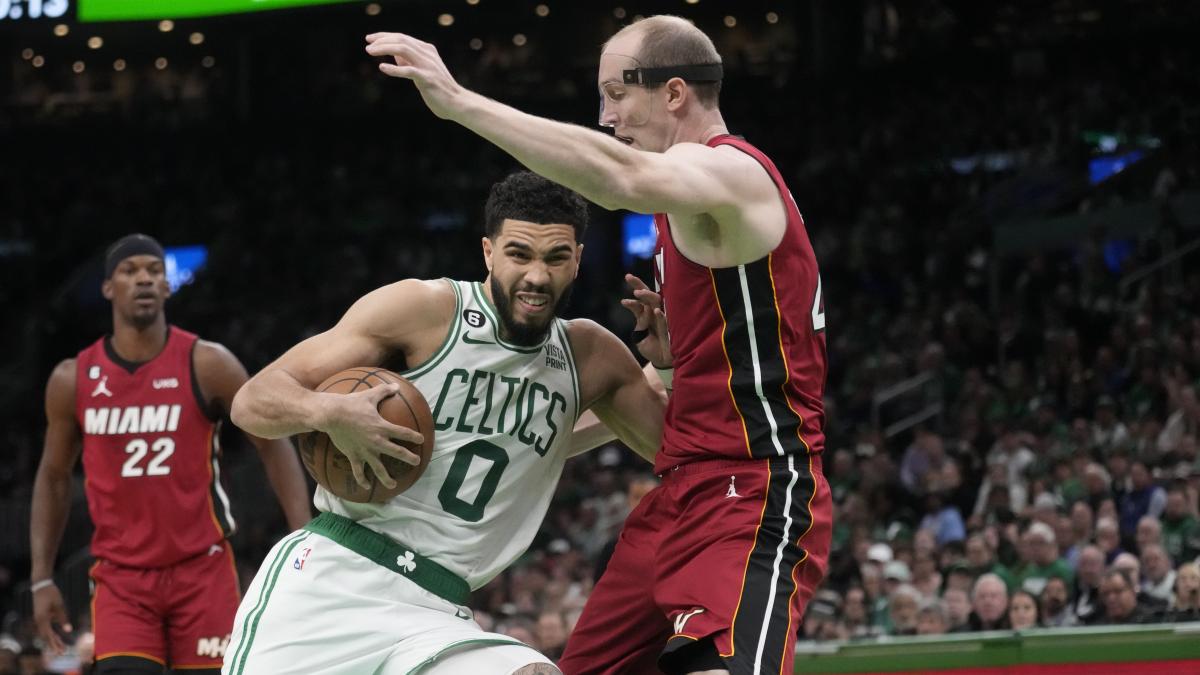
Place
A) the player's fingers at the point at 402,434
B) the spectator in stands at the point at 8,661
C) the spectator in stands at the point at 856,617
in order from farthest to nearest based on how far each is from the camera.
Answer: the spectator in stands at the point at 8,661
the spectator in stands at the point at 856,617
the player's fingers at the point at 402,434

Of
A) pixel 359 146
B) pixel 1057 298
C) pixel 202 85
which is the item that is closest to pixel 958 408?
pixel 1057 298

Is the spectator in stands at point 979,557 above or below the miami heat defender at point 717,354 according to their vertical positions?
below

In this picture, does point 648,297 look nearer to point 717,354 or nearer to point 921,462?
point 717,354

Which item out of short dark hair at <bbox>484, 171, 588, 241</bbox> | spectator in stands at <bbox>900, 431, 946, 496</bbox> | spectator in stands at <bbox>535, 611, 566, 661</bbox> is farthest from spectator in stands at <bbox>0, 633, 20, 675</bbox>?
short dark hair at <bbox>484, 171, 588, 241</bbox>

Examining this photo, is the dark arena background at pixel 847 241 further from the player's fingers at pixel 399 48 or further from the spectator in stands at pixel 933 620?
the player's fingers at pixel 399 48

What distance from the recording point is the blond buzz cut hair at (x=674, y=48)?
3889 millimetres

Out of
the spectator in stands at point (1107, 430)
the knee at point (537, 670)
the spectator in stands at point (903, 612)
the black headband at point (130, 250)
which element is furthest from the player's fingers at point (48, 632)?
the spectator in stands at point (1107, 430)

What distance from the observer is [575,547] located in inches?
532

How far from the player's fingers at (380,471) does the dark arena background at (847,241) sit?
3.63 m

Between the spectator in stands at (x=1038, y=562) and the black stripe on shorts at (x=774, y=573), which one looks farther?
the spectator in stands at (x=1038, y=562)

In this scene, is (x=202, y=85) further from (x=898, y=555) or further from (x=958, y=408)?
(x=898, y=555)

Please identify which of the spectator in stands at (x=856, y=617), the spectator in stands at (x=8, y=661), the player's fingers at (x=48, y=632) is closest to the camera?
the player's fingers at (x=48, y=632)

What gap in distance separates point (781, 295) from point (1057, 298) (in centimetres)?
1162

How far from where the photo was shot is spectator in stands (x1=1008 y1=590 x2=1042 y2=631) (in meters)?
8.80
